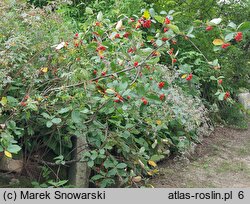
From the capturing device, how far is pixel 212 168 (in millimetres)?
5629

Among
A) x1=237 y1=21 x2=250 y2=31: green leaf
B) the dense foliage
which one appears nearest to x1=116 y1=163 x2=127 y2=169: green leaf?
the dense foliage

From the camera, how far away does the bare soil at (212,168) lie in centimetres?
504

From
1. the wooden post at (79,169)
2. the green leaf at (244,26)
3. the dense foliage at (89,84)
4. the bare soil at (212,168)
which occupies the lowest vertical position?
the bare soil at (212,168)

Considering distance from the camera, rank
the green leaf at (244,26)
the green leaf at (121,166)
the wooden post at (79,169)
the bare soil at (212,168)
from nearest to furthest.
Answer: the green leaf at (244,26) → the green leaf at (121,166) → the wooden post at (79,169) → the bare soil at (212,168)

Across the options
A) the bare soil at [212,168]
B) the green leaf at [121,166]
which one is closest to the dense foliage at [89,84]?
the green leaf at [121,166]

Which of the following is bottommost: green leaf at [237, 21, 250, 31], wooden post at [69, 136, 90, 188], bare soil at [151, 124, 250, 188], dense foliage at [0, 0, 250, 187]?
bare soil at [151, 124, 250, 188]

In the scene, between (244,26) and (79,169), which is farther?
(79,169)

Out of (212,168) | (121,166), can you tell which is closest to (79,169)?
(121,166)

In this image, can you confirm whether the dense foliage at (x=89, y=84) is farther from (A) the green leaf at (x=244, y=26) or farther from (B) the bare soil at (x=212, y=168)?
(B) the bare soil at (x=212, y=168)

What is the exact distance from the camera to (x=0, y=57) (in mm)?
3576

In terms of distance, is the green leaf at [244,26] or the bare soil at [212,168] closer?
the green leaf at [244,26]

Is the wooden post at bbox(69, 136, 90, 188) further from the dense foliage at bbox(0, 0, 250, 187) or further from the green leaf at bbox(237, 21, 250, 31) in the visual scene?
the green leaf at bbox(237, 21, 250, 31)

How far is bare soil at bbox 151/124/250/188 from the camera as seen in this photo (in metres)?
5.04

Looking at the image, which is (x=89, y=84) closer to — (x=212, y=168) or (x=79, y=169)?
(x=79, y=169)
